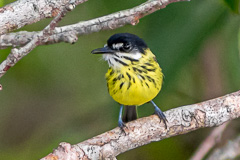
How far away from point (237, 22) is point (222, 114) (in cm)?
69

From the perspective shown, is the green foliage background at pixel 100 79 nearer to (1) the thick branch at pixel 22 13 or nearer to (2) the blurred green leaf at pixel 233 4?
(2) the blurred green leaf at pixel 233 4

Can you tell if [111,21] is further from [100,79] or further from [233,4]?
[100,79]

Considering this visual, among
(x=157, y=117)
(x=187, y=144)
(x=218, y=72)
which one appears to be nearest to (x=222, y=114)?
(x=157, y=117)

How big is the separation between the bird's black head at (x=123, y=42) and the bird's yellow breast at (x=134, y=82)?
0.34 feet

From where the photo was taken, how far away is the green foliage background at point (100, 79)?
2900mm

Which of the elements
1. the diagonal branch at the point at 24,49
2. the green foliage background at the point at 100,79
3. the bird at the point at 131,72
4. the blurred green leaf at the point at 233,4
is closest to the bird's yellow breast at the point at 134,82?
the bird at the point at 131,72

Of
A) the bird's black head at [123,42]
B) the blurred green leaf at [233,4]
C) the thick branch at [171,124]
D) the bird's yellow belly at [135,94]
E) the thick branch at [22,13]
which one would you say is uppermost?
the thick branch at [22,13]

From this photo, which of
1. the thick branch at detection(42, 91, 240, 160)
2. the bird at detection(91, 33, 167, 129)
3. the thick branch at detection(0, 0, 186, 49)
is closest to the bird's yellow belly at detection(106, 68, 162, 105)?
the bird at detection(91, 33, 167, 129)

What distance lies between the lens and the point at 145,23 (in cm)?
303

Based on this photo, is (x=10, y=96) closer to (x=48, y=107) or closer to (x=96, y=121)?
(x=48, y=107)

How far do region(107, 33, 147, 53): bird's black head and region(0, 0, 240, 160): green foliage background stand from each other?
340 millimetres

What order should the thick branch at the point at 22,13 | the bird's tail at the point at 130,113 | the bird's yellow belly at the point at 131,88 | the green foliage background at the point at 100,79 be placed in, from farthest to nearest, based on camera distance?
the bird's tail at the point at 130,113 → the green foliage background at the point at 100,79 → the bird's yellow belly at the point at 131,88 → the thick branch at the point at 22,13

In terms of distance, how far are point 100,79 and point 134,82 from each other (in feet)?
2.66

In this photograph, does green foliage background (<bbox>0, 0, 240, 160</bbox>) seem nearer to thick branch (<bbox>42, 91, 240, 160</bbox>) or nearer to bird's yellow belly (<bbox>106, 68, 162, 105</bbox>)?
bird's yellow belly (<bbox>106, 68, 162, 105</bbox>)
